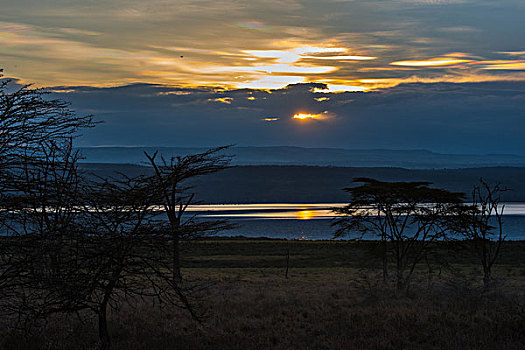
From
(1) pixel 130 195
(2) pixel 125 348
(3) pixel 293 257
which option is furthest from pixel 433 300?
(3) pixel 293 257

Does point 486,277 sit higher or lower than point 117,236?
lower

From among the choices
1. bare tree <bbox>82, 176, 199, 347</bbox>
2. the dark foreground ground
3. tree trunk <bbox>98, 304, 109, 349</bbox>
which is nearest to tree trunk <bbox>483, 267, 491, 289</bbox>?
the dark foreground ground

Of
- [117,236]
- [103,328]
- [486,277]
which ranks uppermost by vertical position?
[117,236]

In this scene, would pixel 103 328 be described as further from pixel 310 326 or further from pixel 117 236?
pixel 310 326

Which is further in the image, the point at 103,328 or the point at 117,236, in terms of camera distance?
the point at 103,328

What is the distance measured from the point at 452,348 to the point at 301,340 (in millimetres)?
3379

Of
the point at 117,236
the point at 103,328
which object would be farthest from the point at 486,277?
the point at 117,236

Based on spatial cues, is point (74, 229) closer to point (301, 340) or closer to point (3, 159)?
point (3, 159)

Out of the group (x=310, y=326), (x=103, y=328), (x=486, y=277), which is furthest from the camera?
(x=486, y=277)

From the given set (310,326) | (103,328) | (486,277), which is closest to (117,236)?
(103,328)

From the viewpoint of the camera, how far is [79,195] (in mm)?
9445

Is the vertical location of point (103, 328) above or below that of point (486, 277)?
above

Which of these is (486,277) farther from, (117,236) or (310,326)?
(117,236)

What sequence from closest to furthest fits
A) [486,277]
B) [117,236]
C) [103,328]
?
[117,236] → [103,328] → [486,277]
